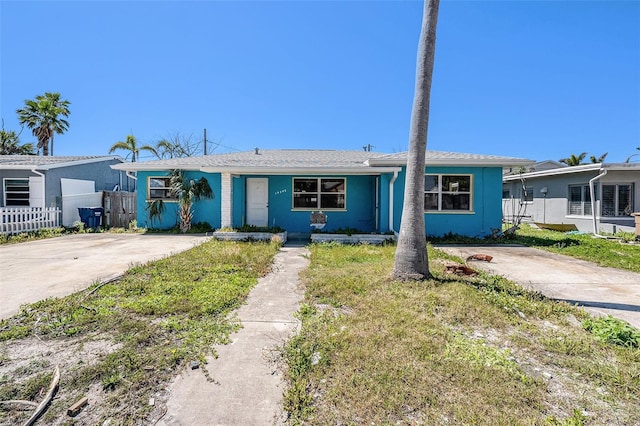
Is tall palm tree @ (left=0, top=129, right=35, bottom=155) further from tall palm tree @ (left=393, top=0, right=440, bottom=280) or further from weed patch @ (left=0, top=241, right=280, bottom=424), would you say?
tall palm tree @ (left=393, top=0, right=440, bottom=280)

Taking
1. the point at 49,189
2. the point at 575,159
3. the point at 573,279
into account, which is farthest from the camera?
the point at 575,159

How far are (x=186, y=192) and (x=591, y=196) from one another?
1670 centimetres

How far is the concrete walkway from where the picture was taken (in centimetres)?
208

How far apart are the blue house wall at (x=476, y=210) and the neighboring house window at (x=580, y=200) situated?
5804 mm

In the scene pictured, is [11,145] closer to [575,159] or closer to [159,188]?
A: [159,188]

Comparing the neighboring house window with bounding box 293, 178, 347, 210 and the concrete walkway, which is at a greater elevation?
the neighboring house window with bounding box 293, 178, 347, 210

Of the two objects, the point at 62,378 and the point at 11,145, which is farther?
the point at 11,145

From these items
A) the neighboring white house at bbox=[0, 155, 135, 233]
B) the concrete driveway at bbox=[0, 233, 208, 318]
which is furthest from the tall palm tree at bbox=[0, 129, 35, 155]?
the concrete driveway at bbox=[0, 233, 208, 318]

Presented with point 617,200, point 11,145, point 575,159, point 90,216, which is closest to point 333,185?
point 90,216

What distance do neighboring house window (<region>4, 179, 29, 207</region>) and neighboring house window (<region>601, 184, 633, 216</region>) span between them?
26.3 meters

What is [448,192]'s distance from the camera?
11.1 meters

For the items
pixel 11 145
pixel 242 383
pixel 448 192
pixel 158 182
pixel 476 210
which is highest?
pixel 11 145

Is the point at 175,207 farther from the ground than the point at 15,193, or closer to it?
closer to it

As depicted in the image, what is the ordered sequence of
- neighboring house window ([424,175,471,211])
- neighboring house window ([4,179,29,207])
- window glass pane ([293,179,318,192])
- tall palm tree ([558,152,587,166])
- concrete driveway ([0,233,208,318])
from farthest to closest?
tall palm tree ([558,152,587,166])
neighboring house window ([4,179,29,207])
window glass pane ([293,179,318,192])
neighboring house window ([424,175,471,211])
concrete driveway ([0,233,208,318])
